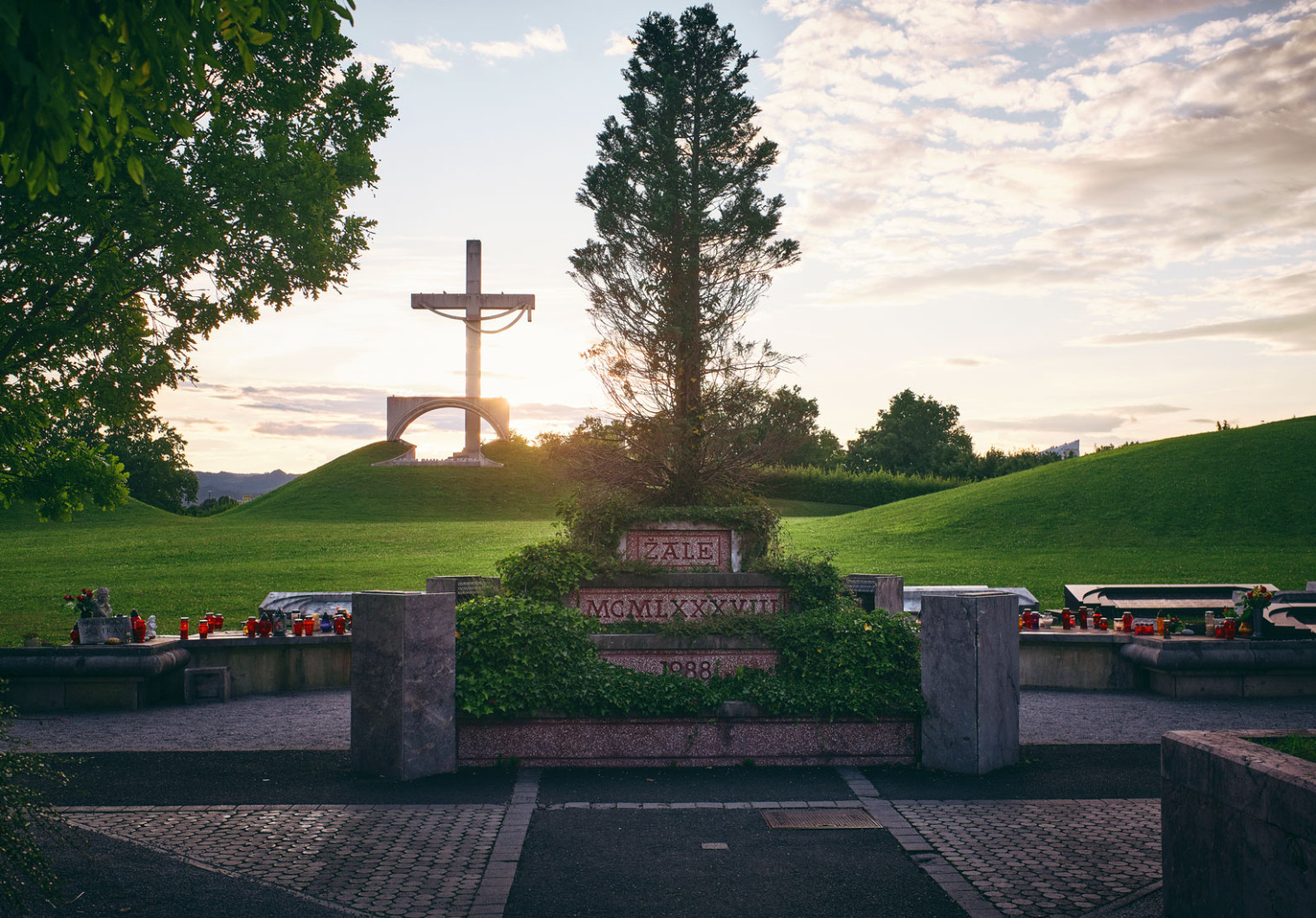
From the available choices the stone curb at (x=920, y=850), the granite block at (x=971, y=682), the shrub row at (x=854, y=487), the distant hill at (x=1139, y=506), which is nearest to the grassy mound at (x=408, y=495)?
the shrub row at (x=854, y=487)

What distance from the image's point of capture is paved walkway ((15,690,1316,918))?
587 centimetres

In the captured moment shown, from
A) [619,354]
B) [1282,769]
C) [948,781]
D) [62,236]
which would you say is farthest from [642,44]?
[1282,769]

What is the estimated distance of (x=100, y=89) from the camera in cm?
418

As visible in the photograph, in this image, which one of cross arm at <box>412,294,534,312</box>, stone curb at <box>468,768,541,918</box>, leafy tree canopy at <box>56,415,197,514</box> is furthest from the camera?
leafy tree canopy at <box>56,415,197,514</box>

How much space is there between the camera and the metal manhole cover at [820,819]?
24.3 ft

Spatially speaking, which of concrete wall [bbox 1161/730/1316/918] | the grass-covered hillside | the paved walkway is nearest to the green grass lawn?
the grass-covered hillside

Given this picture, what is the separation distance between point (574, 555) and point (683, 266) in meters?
6.75

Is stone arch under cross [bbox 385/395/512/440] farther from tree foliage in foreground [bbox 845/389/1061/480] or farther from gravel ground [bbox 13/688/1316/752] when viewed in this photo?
gravel ground [bbox 13/688/1316/752]

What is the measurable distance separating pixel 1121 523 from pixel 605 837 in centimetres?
3240

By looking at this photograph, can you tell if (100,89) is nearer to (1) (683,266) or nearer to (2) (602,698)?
(2) (602,698)

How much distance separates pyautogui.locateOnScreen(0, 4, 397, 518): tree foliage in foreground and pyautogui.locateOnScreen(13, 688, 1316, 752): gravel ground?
3.27 m

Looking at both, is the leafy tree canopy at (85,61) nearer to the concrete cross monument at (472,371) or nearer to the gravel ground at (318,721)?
the gravel ground at (318,721)

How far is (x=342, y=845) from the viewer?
6.87 meters

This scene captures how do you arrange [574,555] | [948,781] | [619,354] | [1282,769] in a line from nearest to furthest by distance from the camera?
[1282,769], [948,781], [574,555], [619,354]
